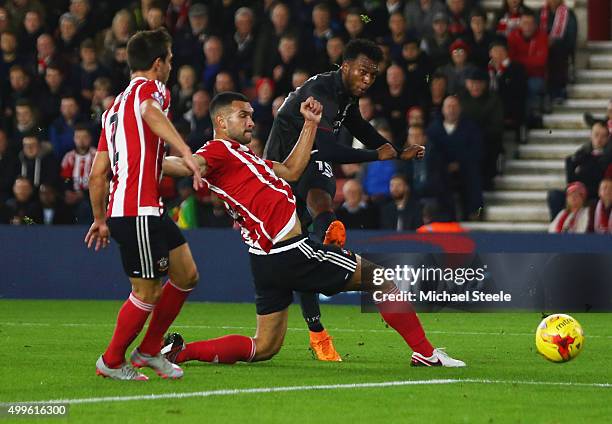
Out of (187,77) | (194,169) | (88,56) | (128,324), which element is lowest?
(128,324)

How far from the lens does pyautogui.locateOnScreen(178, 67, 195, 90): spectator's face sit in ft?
64.5

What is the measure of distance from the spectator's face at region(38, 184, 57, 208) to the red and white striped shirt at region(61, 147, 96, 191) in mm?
275

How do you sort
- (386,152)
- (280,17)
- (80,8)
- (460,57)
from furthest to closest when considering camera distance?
(80,8), (280,17), (460,57), (386,152)

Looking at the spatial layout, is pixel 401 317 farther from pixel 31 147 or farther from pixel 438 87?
pixel 31 147

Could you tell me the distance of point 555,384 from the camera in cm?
862

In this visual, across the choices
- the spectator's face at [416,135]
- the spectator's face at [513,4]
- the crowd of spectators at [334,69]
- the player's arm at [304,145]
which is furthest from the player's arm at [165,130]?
the spectator's face at [513,4]

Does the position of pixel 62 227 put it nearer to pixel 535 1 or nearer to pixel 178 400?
pixel 535 1

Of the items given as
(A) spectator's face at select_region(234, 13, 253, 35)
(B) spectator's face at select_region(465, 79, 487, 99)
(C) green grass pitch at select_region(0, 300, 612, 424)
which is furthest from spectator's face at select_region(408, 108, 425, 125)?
(C) green grass pitch at select_region(0, 300, 612, 424)

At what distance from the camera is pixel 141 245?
8.47 meters

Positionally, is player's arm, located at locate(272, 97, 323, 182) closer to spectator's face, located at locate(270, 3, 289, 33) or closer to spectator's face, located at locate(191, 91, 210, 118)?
spectator's face, located at locate(191, 91, 210, 118)

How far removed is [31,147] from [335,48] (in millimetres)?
4353

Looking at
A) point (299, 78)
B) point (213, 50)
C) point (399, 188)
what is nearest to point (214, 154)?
point (399, 188)

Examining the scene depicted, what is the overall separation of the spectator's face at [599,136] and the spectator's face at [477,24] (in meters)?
2.23

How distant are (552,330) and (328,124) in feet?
6.93
